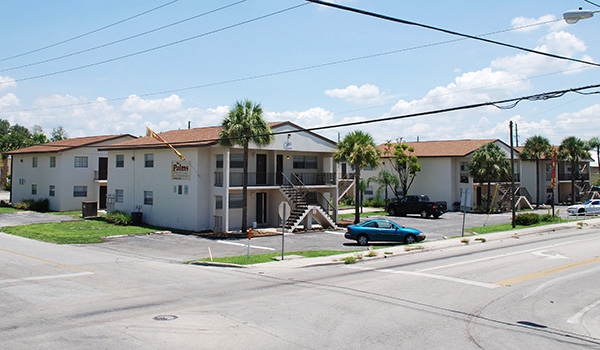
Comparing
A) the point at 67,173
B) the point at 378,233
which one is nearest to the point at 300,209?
the point at 378,233

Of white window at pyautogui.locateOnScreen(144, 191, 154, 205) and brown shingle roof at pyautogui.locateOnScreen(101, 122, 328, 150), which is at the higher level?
brown shingle roof at pyautogui.locateOnScreen(101, 122, 328, 150)

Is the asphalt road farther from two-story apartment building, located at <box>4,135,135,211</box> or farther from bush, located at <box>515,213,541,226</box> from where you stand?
two-story apartment building, located at <box>4,135,135,211</box>

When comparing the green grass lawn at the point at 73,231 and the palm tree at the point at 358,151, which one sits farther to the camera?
the palm tree at the point at 358,151

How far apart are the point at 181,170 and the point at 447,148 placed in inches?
1235

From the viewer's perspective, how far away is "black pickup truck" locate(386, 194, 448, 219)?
1779 inches

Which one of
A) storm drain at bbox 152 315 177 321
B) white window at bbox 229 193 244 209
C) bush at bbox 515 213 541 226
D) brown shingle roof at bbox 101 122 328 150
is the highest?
brown shingle roof at bbox 101 122 328 150

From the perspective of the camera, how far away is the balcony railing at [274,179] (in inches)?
1312

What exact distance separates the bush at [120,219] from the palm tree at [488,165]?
32148 mm

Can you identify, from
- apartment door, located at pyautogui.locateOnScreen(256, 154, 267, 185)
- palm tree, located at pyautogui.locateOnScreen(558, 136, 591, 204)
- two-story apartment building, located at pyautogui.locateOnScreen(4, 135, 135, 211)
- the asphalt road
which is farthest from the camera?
palm tree, located at pyautogui.locateOnScreen(558, 136, 591, 204)

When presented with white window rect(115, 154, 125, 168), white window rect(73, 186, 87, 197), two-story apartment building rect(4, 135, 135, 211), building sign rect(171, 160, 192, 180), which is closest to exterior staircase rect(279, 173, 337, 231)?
building sign rect(171, 160, 192, 180)

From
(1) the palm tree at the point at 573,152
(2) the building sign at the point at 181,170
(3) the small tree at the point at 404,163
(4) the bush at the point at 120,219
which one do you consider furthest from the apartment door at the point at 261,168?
(1) the palm tree at the point at 573,152

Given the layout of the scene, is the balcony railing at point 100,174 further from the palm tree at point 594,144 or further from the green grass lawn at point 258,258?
the palm tree at point 594,144

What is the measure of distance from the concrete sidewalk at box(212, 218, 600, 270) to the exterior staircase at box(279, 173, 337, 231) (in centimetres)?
895

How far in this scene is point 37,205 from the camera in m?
45.0
